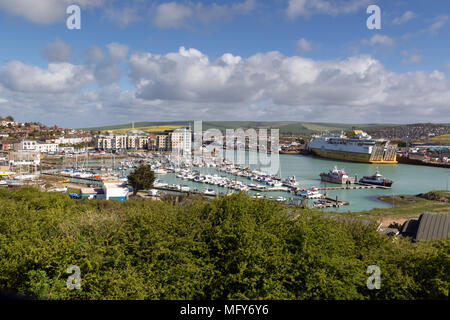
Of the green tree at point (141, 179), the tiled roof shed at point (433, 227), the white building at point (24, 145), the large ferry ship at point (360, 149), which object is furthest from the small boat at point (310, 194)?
the white building at point (24, 145)

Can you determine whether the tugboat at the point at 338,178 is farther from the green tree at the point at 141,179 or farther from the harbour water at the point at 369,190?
the green tree at the point at 141,179

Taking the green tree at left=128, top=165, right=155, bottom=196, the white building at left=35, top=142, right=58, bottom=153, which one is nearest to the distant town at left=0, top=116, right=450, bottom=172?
the white building at left=35, top=142, right=58, bottom=153

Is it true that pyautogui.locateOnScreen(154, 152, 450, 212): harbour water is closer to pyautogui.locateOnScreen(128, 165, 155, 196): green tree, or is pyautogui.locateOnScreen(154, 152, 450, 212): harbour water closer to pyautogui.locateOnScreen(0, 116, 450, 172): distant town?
pyautogui.locateOnScreen(128, 165, 155, 196): green tree

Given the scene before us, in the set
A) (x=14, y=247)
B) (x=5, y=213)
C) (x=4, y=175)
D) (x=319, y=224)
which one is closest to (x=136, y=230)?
(x=14, y=247)

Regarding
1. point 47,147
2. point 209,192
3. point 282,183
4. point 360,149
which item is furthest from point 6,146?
point 360,149

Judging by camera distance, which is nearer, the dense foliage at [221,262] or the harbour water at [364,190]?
the dense foliage at [221,262]

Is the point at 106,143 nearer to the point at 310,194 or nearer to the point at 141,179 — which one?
the point at 141,179
